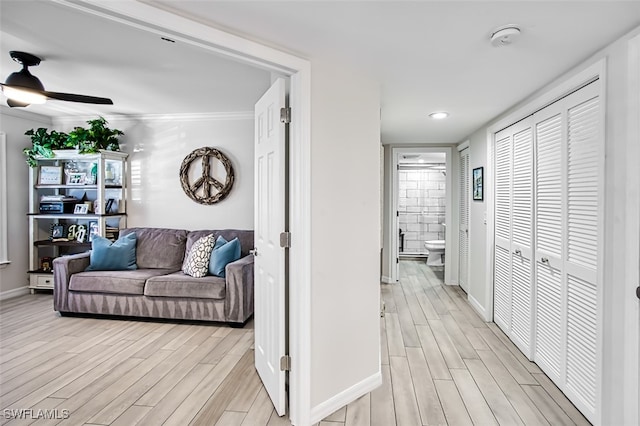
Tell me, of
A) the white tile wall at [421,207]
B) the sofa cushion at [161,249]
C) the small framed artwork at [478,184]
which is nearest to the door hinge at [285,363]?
the sofa cushion at [161,249]

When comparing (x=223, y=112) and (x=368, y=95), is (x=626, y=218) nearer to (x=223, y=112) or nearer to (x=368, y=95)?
(x=368, y=95)

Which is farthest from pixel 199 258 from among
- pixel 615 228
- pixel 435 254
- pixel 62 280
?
pixel 435 254

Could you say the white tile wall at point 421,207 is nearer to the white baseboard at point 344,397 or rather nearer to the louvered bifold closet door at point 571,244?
the louvered bifold closet door at point 571,244

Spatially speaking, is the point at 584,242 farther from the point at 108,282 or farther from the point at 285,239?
the point at 108,282

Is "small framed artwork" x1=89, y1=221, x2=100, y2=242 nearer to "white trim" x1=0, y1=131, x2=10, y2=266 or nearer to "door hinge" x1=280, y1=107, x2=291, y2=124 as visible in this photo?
"white trim" x1=0, y1=131, x2=10, y2=266

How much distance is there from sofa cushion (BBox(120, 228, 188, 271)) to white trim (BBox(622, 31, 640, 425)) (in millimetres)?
4127

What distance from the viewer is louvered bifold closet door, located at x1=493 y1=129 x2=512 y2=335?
339 centimetres

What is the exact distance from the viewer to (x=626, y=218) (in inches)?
69.9

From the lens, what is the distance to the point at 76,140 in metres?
4.38

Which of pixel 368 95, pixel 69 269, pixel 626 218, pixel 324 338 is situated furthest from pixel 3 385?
pixel 626 218

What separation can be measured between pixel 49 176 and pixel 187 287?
2.81 m

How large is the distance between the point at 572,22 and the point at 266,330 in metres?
2.43

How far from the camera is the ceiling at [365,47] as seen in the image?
1614 millimetres

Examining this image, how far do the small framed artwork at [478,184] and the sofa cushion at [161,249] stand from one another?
362 cm
